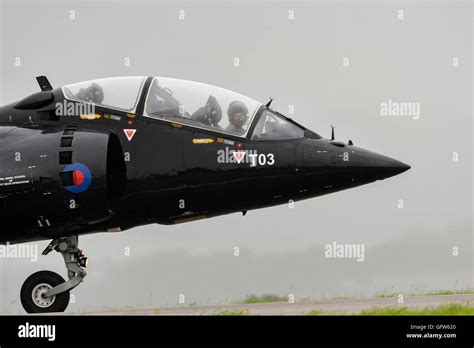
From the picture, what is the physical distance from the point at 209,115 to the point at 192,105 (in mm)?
408

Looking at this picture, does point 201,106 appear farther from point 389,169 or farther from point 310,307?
point 310,307

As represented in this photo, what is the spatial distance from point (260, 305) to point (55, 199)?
20.4 ft

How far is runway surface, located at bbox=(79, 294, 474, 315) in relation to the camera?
21.5m

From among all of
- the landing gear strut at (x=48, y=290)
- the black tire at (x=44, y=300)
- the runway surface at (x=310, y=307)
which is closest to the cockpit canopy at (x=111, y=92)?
the landing gear strut at (x=48, y=290)

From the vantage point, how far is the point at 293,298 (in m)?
24.2

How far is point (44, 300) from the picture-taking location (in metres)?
21.2

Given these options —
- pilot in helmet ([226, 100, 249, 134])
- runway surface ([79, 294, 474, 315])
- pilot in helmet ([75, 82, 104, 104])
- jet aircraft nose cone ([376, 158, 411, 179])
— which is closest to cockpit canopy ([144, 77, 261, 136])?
pilot in helmet ([226, 100, 249, 134])

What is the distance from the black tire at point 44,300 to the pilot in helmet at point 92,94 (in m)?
3.60

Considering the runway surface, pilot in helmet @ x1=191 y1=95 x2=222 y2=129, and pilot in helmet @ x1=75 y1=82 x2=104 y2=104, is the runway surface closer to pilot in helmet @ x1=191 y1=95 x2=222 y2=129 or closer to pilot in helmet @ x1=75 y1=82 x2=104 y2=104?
pilot in helmet @ x1=191 y1=95 x2=222 y2=129

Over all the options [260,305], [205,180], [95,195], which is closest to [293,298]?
[260,305]

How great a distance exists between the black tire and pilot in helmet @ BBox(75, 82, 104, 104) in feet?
11.8

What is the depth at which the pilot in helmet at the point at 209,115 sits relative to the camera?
69.2 feet

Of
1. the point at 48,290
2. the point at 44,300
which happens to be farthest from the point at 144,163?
the point at 44,300

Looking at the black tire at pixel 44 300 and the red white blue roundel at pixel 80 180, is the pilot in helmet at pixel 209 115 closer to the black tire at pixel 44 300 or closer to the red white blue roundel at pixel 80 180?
the red white blue roundel at pixel 80 180
